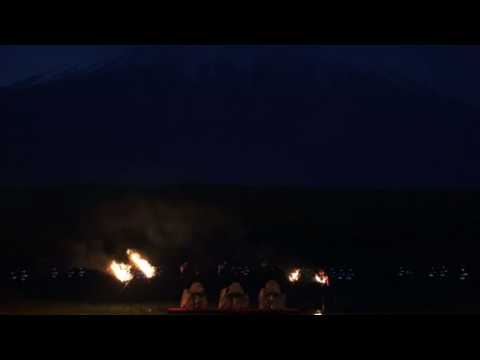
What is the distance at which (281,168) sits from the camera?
1389cm

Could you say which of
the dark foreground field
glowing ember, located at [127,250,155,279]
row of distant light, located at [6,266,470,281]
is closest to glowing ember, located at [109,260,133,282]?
glowing ember, located at [127,250,155,279]

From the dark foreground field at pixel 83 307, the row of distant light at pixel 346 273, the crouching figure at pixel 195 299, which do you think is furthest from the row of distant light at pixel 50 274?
the crouching figure at pixel 195 299

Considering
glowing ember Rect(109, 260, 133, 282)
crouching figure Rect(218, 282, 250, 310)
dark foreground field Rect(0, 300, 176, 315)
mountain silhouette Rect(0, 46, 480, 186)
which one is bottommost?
crouching figure Rect(218, 282, 250, 310)

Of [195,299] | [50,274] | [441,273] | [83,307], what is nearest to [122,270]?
[83,307]

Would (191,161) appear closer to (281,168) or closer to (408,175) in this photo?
(281,168)

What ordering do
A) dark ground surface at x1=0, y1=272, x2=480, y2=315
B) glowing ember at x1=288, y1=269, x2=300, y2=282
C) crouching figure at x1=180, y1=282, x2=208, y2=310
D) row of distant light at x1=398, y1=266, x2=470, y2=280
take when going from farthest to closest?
1. row of distant light at x1=398, y1=266, x2=470, y2=280
2. glowing ember at x1=288, y1=269, x2=300, y2=282
3. dark ground surface at x1=0, y1=272, x2=480, y2=315
4. crouching figure at x1=180, y1=282, x2=208, y2=310

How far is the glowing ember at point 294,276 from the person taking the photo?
11.3 meters

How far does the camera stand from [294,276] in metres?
11.6

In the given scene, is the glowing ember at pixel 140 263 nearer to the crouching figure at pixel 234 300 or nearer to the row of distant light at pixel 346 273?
the row of distant light at pixel 346 273

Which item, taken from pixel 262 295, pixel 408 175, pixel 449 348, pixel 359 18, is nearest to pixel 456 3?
pixel 359 18

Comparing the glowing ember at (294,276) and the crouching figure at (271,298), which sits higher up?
the glowing ember at (294,276)

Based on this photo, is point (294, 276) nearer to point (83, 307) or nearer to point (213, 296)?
point (213, 296)

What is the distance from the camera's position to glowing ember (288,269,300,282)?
11.3 m

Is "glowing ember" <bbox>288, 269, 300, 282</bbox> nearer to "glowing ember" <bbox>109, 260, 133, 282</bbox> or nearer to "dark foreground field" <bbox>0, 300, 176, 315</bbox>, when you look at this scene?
"dark foreground field" <bbox>0, 300, 176, 315</bbox>
